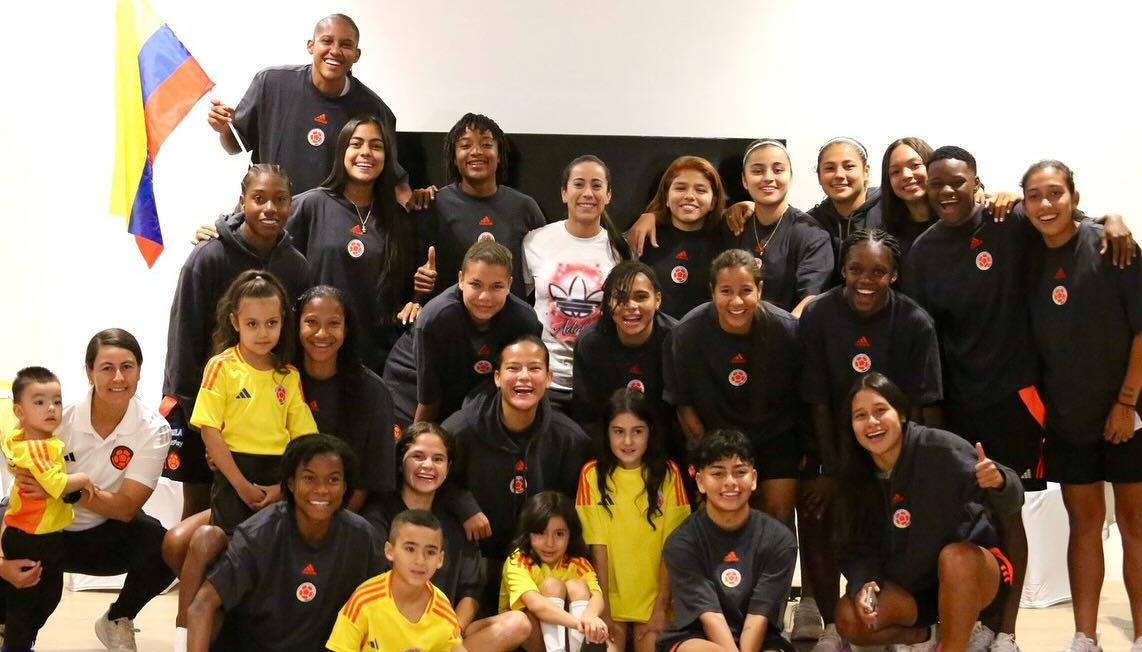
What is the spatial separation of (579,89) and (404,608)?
330 centimetres

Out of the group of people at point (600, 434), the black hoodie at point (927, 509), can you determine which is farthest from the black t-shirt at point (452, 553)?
the black hoodie at point (927, 509)

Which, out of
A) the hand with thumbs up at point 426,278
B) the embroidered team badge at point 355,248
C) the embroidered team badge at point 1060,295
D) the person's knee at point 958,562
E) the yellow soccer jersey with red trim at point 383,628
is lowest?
the yellow soccer jersey with red trim at point 383,628

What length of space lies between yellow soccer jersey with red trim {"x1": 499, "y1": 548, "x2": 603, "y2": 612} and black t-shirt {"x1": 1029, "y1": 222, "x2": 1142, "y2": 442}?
178cm

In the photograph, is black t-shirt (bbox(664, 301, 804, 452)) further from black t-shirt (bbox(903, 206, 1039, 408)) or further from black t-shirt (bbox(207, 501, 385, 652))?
black t-shirt (bbox(207, 501, 385, 652))

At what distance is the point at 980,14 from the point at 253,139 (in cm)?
363

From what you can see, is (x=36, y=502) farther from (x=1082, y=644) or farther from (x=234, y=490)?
(x=1082, y=644)

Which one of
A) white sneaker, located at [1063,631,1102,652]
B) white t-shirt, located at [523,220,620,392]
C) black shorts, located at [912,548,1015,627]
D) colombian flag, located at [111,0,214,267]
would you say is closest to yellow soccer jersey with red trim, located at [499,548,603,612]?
white t-shirt, located at [523,220,620,392]

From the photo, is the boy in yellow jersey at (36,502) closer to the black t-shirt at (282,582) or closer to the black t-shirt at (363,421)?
the black t-shirt at (282,582)

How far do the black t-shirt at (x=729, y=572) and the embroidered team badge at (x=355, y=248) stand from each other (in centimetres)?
170

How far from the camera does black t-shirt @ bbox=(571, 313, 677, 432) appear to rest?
4.77 metres

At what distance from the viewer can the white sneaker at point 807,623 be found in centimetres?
491

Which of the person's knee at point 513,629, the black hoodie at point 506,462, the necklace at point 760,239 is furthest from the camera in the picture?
the necklace at point 760,239

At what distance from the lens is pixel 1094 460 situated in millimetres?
4570

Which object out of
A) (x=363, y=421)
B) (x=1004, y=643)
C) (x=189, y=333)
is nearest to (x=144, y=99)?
(x=189, y=333)
